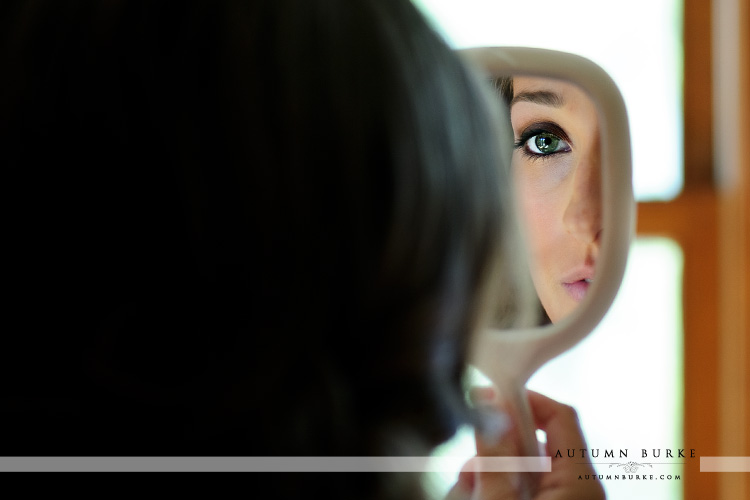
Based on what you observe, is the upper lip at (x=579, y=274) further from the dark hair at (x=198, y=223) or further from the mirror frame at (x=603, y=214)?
the dark hair at (x=198, y=223)

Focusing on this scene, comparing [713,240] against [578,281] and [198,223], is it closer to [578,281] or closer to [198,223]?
[578,281]

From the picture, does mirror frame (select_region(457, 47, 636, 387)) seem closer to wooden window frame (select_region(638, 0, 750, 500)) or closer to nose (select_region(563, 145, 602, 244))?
nose (select_region(563, 145, 602, 244))

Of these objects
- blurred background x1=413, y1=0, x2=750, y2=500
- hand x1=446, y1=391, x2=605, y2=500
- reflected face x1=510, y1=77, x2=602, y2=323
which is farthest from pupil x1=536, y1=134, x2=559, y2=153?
blurred background x1=413, y1=0, x2=750, y2=500

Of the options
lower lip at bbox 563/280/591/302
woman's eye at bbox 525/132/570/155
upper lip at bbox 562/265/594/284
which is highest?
woman's eye at bbox 525/132/570/155

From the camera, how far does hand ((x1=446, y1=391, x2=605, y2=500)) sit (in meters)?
0.34

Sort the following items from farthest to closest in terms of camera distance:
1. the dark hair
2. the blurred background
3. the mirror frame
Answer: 1. the blurred background
2. the mirror frame
3. the dark hair

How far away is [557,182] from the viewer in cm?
37

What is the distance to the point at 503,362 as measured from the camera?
1.04 ft

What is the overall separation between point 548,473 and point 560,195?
0.49 ft

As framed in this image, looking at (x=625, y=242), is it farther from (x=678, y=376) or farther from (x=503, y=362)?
(x=678, y=376)

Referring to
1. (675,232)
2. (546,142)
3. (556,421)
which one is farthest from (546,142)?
(675,232)

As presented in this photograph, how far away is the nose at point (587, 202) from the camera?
34cm

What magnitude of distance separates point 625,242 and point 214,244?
0.69 ft

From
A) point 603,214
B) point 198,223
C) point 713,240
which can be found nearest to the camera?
point 198,223
